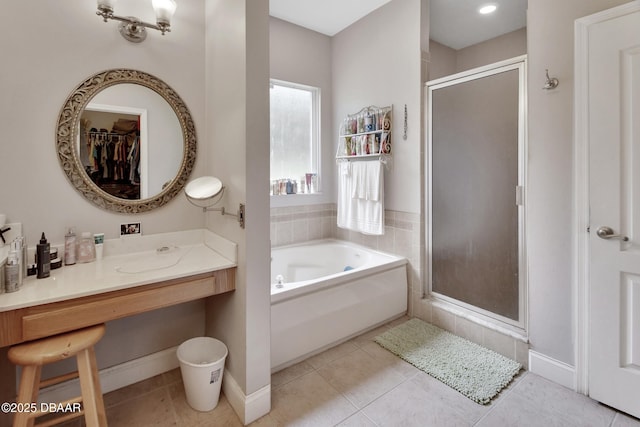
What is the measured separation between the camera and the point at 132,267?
165 centimetres

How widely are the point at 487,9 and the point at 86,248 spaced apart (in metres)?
3.78

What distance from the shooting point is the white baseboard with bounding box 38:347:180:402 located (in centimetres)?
166

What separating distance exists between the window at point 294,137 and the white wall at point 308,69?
0.07 meters

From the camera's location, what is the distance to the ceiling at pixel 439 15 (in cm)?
284

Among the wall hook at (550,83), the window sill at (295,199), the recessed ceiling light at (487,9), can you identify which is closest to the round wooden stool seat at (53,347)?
the window sill at (295,199)

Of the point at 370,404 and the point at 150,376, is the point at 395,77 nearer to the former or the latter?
the point at 370,404

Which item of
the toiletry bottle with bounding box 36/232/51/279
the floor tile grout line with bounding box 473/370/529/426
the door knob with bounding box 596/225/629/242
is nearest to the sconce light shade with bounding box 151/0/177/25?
the toiletry bottle with bounding box 36/232/51/279

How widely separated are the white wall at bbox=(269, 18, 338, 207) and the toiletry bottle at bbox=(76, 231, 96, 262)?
1.65m

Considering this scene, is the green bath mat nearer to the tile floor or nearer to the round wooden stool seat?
the tile floor

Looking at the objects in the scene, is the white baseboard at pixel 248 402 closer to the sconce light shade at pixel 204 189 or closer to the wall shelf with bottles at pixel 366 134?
the sconce light shade at pixel 204 189

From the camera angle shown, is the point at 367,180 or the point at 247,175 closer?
the point at 247,175

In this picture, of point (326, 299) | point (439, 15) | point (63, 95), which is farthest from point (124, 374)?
point (439, 15)

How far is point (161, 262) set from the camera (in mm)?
1743

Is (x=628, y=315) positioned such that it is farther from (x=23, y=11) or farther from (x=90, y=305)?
(x=23, y=11)
